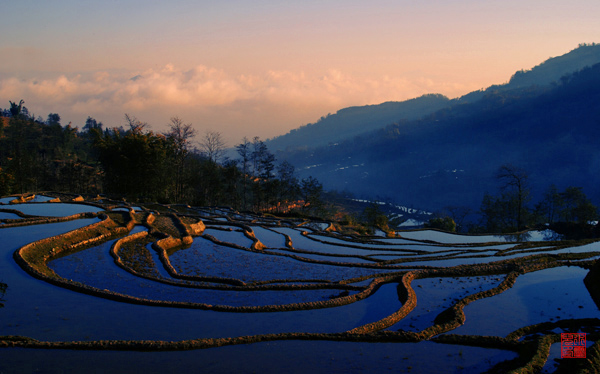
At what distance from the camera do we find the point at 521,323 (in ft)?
31.5

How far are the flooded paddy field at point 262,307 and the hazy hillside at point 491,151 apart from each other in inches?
4325

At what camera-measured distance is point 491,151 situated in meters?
150

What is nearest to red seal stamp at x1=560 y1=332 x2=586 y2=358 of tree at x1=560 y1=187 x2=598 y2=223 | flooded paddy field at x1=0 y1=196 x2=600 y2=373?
flooded paddy field at x1=0 y1=196 x2=600 y2=373

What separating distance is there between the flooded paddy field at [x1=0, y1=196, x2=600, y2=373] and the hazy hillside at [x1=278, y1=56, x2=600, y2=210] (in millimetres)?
109849

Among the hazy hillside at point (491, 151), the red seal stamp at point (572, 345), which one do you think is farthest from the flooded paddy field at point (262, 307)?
A: the hazy hillside at point (491, 151)

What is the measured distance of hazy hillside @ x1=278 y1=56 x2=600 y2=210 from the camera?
12144 centimetres

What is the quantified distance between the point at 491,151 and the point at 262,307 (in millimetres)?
161156

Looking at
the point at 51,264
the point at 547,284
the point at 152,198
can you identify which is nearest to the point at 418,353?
the point at 547,284

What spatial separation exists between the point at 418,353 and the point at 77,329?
694 centimetres

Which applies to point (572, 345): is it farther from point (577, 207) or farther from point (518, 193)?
point (518, 193)

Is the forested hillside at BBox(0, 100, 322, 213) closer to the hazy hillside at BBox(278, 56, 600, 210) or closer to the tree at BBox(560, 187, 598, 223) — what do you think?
the tree at BBox(560, 187, 598, 223)

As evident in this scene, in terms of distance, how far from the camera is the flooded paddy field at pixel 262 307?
690 centimetres

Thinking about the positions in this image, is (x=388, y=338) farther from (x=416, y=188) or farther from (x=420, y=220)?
(x=416, y=188)

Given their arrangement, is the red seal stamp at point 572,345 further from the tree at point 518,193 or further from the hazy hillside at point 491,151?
the hazy hillside at point 491,151
